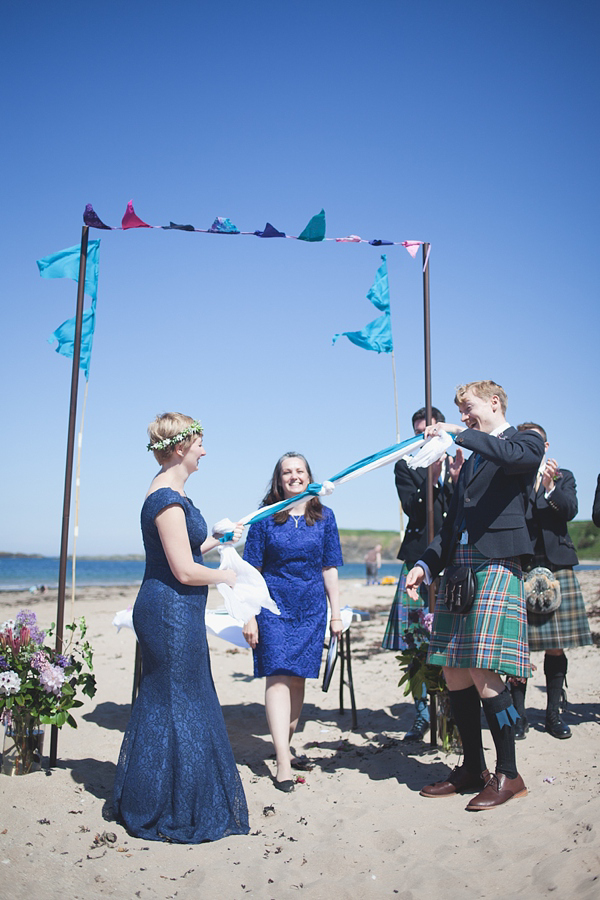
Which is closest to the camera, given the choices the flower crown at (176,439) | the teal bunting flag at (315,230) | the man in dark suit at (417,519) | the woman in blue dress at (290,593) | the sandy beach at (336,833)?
the sandy beach at (336,833)

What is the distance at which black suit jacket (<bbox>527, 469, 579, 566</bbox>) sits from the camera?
4.86 metres

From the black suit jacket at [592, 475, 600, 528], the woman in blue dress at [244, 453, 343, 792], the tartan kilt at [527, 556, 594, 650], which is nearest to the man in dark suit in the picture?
the woman in blue dress at [244, 453, 343, 792]

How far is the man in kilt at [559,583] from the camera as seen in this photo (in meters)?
4.86

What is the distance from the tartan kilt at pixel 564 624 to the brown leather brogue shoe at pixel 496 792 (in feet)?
4.70

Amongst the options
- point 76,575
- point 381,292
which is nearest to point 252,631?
point 381,292

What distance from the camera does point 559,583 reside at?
499 centimetres

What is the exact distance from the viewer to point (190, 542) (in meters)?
3.60

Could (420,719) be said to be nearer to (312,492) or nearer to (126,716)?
(312,492)

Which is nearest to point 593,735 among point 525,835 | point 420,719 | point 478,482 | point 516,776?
point 420,719

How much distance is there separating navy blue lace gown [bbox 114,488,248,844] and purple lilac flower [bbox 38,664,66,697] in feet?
2.26

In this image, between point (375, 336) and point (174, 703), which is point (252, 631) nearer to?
point (174, 703)

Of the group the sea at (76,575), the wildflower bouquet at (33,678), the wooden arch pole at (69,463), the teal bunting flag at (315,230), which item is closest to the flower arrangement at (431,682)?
the wildflower bouquet at (33,678)

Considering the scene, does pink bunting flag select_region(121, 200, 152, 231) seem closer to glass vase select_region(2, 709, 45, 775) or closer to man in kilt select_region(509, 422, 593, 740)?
man in kilt select_region(509, 422, 593, 740)

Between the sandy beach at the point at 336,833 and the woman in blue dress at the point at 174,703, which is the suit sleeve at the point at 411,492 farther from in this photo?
the woman in blue dress at the point at 174,703
